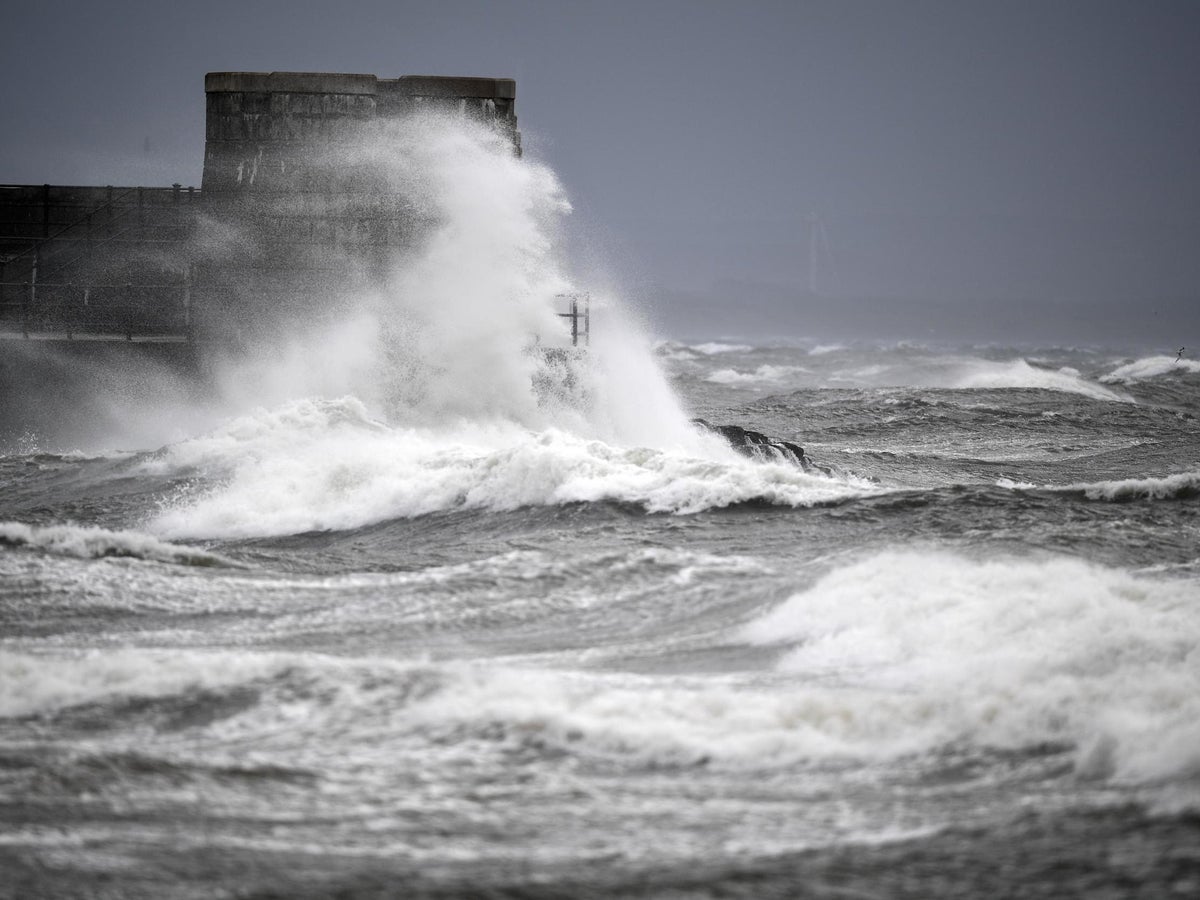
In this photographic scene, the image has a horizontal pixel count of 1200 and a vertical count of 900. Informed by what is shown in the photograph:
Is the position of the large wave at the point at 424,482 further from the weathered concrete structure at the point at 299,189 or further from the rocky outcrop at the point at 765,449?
the weathered concrete structure at the point at 299,189

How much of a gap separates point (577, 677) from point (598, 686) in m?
0.22

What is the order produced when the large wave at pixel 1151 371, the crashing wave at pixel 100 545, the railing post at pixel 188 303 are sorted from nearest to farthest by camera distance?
the crashing wave at pixel 100 545
the railing post at pixel 188 303
the large wave at pixel 1151 371

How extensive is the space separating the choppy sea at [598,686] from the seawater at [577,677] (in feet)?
0.07

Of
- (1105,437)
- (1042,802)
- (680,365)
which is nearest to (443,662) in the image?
(1042,802)

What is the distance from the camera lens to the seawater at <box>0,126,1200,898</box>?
452 cm

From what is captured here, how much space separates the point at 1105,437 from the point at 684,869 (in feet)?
62.5

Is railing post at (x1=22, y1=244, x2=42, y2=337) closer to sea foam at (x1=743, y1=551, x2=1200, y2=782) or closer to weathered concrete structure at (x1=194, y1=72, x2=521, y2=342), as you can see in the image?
weathered concrete structure at (x1=194, y1=72, x2=521, y2=342)

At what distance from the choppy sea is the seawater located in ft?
0.07

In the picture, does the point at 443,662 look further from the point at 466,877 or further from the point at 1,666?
the point at 466,877

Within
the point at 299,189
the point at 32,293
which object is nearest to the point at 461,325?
the point at 299,189

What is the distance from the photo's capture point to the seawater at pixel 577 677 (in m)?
4.52

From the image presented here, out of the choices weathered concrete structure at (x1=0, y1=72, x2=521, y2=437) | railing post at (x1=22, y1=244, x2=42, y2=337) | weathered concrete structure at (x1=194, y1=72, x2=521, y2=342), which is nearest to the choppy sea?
weathered concrete structure at (x1=0, y1=72, x2=521, y2=437)

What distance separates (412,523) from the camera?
1162cm

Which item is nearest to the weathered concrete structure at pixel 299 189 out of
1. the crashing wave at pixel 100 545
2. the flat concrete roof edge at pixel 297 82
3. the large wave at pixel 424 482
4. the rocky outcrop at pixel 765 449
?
the flat concrete roof edge at pixel 297 82
